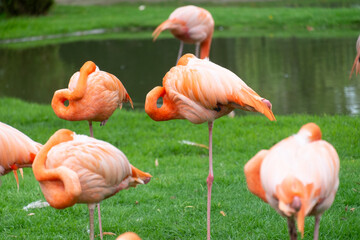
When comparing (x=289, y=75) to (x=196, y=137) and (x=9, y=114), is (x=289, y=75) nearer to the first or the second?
(x=196, y=137)

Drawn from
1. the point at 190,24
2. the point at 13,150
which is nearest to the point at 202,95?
the point at 13,150

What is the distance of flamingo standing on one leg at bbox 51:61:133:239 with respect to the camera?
13.8 feet

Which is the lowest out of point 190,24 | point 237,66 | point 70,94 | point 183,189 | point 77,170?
point 237,66

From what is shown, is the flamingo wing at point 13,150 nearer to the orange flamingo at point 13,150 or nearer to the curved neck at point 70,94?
the orange flamingo at point 13,150

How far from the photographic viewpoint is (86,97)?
4238 mm

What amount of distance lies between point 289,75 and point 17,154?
705cm

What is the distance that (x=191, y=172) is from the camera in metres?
5.52

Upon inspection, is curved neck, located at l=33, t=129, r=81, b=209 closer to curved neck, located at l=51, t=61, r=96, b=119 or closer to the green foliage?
curved neck, located at l=51, t=61, r=96, b=119

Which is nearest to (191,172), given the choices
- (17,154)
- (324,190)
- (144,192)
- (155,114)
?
(144,192)

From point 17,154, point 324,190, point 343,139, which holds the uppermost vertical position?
point 324,190

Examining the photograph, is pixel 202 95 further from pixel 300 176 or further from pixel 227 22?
pixel 227 22

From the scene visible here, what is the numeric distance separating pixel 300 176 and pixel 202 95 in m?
1.44

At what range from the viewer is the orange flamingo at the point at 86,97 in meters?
4.22

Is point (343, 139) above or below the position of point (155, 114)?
below
